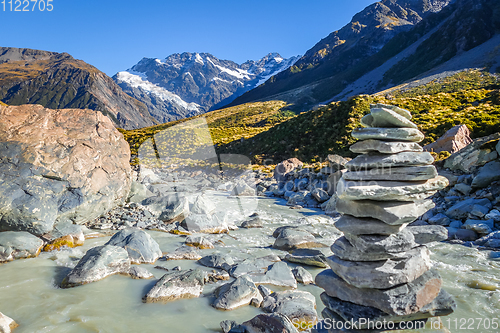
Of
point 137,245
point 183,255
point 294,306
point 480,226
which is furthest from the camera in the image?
point 480,226

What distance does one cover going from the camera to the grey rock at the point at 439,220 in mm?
10141

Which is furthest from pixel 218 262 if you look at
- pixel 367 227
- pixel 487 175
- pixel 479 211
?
pixel 487 175

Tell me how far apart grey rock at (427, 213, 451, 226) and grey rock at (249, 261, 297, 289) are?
23.7ft

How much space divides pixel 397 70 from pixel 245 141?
96.4m

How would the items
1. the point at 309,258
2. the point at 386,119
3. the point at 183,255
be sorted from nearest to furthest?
the point at 386,119 < the point at 309,258 < the point at 183,255

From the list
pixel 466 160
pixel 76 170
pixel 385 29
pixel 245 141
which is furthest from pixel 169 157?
pixel 385 29

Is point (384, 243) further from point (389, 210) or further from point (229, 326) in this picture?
point (229, 326)

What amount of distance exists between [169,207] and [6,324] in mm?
7387

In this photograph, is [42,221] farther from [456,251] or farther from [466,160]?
[466,160]

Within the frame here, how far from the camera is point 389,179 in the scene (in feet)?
13.3

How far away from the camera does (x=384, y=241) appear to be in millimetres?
3934

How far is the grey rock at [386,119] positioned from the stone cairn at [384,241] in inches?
0.5

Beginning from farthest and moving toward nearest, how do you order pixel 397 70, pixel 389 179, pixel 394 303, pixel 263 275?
pixel 397 70 → pixel 263 275 → pixel 389 179 → pixel 394 303

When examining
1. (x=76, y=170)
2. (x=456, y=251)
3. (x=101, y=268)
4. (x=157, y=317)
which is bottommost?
(x=456, y=251)
